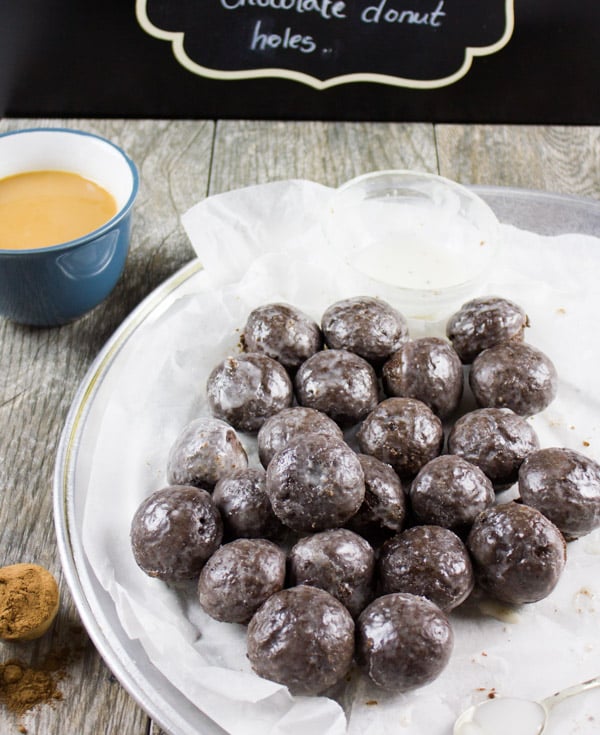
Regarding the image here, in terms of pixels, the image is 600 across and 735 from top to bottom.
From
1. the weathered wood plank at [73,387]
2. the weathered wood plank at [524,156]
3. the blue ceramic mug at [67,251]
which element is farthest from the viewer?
the weathered wood plank at [524,156]

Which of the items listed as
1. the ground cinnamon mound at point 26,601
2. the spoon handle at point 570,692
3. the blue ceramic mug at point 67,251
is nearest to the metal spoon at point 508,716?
the spoon handle at point 570,692

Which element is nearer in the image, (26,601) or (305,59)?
(26,601)

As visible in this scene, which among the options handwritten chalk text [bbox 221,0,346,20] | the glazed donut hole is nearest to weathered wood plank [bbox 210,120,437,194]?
handwritten chalk text [bbox 221,0,346,20]

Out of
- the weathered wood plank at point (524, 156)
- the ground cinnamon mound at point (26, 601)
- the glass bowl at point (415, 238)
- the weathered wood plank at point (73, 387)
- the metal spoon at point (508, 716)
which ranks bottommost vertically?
the weathered wood plank at point (73, 387)

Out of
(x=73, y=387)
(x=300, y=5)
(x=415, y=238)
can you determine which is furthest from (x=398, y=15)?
(x=73, y=387)

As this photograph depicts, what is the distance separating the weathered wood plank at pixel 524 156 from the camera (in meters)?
2.45

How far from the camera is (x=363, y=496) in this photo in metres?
1.42

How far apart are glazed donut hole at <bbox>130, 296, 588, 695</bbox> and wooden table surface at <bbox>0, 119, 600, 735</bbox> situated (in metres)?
0.25

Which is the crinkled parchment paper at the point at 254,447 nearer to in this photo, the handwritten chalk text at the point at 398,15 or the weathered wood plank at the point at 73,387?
the weathered wood plank at the point at 73,387

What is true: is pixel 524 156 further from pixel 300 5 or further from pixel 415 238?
pixel 300 5

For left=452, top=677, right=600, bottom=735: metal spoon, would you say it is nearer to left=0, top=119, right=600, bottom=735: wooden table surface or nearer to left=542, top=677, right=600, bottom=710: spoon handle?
left=542, top=677, right=600, bottom=710: spoon handle

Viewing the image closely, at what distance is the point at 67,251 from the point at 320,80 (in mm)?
1081

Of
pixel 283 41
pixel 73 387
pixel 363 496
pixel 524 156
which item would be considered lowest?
pixel 73 387

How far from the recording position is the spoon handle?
1288mm
